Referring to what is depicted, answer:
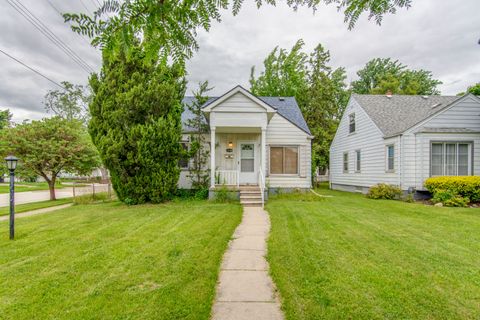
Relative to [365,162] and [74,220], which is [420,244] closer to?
[74,220]

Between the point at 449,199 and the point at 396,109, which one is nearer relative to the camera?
the point at 449,199

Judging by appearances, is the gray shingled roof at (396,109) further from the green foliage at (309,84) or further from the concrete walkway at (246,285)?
the concrete walkway at (246,285)

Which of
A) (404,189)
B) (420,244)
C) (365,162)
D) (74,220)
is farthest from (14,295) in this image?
(365,162)

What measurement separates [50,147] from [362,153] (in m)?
16.1

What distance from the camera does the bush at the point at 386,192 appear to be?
12055 mm

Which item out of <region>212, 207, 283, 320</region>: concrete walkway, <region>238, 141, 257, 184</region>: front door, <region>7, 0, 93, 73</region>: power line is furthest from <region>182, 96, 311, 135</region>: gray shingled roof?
<region>212, 207, 283, 320</region>: concrete walkway

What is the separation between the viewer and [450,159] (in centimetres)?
1162

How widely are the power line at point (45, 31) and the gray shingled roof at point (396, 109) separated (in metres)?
13.4

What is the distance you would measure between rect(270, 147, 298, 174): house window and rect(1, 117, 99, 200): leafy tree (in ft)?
30.0

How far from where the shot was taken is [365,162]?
15.1m

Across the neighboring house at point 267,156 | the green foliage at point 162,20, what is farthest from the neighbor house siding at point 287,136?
the green foliage at point 162,20

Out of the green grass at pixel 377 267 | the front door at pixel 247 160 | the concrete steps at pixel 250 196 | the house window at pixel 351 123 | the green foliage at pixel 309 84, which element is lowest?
the green grass at pixel 377 267

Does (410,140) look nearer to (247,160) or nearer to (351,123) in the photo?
(351,123)

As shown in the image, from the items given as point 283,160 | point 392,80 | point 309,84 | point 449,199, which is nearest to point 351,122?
point 283,160
